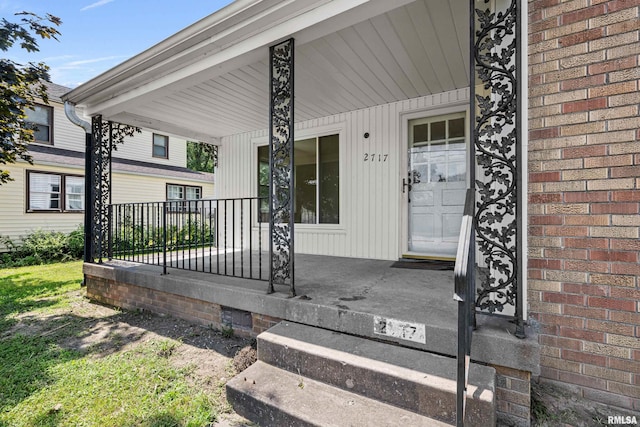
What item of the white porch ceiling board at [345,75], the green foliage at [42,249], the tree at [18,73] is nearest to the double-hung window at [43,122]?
the green foliage at [42,249]

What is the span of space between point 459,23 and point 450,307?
2.42 metres

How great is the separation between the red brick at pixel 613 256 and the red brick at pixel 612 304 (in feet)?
0.75

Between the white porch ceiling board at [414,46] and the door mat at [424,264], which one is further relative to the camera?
the door mat at [424,264]

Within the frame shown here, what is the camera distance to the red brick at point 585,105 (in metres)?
1.68

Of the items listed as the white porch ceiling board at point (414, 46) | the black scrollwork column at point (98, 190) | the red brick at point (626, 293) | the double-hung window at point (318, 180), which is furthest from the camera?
the double-hung window at point (318, 180)

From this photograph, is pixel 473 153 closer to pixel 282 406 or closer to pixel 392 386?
pixel 392 386

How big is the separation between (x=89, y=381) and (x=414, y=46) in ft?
13.3

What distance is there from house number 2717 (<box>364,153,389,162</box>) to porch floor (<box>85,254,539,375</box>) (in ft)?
5.26

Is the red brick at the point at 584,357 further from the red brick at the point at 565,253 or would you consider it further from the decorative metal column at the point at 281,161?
the decorative metal column at the point at 281,161

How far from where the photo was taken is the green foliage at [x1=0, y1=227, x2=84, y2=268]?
24.9 ft

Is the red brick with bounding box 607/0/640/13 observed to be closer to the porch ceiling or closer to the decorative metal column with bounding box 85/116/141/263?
the porch ceiling

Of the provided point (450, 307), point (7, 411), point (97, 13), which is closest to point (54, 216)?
point (97, 13)

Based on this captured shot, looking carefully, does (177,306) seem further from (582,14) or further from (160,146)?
(160,146)

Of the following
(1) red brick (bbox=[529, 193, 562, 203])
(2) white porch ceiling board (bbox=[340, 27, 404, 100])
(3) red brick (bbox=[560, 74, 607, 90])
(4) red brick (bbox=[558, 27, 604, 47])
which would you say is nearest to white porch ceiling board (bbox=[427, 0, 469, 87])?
(2) white porch ceiling board (bbox=[340, 27, 404, 100])
